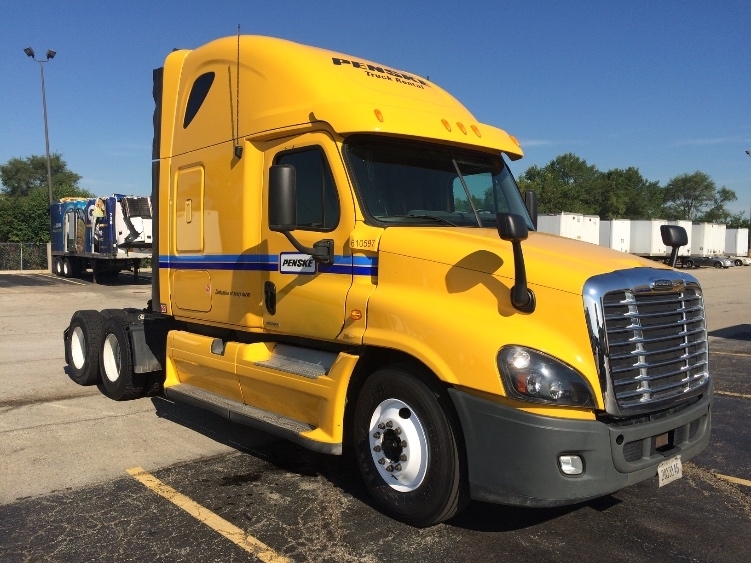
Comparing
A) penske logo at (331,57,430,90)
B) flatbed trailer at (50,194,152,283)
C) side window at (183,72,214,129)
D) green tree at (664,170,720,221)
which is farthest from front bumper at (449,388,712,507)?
green tree at (664,170,720,221)

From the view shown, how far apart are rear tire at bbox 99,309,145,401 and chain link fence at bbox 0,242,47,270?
105ft

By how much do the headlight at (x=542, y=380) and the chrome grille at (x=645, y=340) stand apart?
15cm

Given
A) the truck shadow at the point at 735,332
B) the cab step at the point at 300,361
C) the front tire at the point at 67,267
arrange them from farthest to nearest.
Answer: the front tire at the point at 67,267 → the truck shadow at the point at 735,332 → the cab step at the point at 300,361

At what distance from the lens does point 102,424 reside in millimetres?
6695

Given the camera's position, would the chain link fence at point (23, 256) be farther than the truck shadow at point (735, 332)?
Yes

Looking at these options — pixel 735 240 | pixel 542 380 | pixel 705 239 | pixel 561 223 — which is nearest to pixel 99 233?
pixel 561 223

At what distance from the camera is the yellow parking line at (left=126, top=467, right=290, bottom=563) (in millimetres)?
3883

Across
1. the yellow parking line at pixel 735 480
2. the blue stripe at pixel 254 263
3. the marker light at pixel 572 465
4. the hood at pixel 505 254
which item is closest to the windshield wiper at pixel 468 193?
the hood at pixel 505 254

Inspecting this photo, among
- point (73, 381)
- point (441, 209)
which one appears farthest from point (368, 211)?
point (73, 381)

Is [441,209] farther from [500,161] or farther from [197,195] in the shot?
[197,195]

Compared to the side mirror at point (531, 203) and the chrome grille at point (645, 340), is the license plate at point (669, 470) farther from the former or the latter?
the side mirror at point (531, 203)

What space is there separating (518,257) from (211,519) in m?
2.58

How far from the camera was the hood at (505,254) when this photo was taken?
12.5ft

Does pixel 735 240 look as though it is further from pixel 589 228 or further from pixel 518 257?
pixel 518 257
